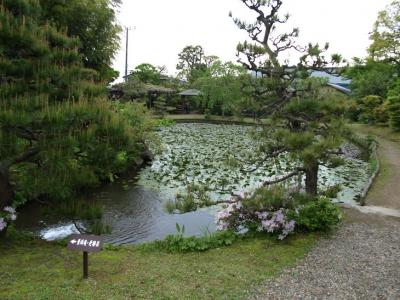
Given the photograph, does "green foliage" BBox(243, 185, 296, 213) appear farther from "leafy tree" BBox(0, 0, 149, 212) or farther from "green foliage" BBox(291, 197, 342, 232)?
"leafy tree" BBox(0, 0, 149, 212)

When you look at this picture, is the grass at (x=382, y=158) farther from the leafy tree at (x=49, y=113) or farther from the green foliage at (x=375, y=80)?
the leafy tree at (x=49, y=113)

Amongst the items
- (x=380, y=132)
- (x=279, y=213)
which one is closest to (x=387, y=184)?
(x=279, y=213)

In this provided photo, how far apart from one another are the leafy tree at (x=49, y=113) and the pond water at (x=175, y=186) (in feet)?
7.50

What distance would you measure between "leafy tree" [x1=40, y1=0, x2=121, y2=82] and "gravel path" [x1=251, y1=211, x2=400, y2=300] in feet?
23.2

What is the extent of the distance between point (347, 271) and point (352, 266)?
0.60ft

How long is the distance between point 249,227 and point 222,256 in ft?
3.22

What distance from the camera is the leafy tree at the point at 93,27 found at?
9133 mm

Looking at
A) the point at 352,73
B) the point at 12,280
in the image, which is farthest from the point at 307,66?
the point at 352,73

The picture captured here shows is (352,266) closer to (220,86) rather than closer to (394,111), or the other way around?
(394,111)

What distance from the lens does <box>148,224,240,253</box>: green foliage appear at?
197 inches

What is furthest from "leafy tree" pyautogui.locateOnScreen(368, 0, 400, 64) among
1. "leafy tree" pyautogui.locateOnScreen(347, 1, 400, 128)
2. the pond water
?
the pond water

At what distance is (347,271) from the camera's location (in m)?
4.27

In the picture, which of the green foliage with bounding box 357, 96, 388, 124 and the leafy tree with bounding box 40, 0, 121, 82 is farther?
the green foliage with bounding box 357, 96, 388, 124

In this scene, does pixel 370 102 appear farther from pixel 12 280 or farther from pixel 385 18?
pixel 12 280
